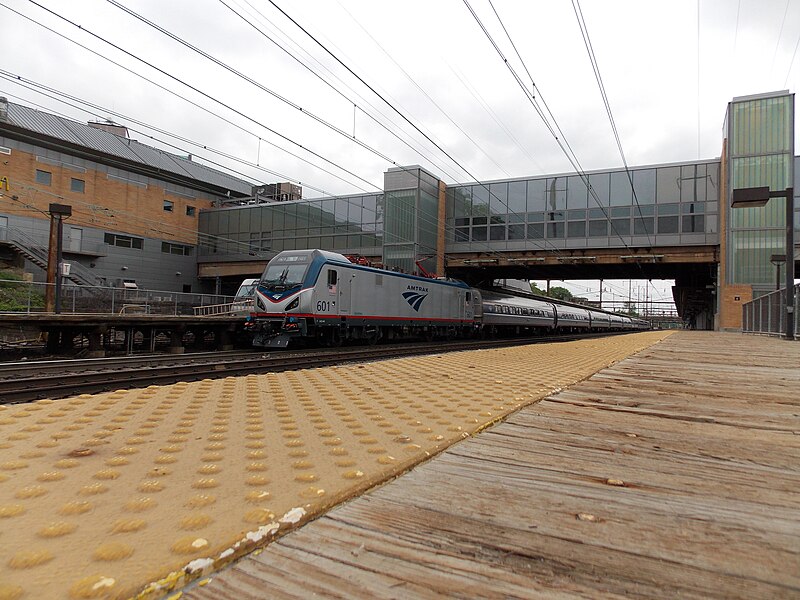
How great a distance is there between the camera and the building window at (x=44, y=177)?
33438mm

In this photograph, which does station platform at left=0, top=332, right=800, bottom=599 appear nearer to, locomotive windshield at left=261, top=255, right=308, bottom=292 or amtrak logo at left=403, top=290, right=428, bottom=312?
locomotive windshield at left=261, top=255, right=308, bottom=292

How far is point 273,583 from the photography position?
1214mm

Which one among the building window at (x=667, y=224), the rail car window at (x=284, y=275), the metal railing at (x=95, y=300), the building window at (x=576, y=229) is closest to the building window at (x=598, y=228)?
the building window at (x=576, y=229)

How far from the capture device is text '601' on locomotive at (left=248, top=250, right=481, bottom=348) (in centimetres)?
1498

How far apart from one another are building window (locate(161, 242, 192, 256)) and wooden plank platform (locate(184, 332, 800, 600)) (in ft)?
144

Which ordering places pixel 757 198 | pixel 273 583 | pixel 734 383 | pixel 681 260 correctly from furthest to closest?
pixel 681 260, pixel 757 198, pixel 734 383, pixel 273 583

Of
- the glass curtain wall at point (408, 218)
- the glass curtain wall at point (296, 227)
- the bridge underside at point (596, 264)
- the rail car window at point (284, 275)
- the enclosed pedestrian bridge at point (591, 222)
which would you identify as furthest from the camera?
the glass curtain wall at point (296, 227)

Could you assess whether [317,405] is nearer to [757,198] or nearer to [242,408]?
[242,408]

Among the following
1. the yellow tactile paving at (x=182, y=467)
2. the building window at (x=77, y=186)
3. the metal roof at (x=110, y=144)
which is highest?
the metal roof at (x=110, y=144)

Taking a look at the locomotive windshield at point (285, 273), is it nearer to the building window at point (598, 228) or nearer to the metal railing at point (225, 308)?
the metal railing at point (225, 308)

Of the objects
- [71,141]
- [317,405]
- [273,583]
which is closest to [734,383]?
[317,405]

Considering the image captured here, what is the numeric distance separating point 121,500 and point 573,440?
2121 mm

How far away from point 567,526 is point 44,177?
42.1m

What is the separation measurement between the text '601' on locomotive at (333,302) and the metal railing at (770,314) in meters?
12.6
